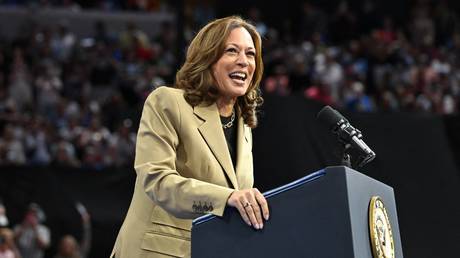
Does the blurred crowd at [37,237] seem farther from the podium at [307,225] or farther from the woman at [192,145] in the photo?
the podium at [307,225]

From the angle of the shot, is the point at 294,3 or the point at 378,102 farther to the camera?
the point at 294,3

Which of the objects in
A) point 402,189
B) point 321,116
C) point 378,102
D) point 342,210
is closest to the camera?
point 342,210

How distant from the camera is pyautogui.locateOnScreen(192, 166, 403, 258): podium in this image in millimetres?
2770

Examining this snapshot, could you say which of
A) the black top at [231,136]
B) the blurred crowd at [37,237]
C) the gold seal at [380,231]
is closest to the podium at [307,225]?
the gold seal at [380,231]

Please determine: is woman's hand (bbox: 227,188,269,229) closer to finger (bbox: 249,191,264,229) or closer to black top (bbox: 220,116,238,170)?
finger (bbox: 249,191,264,229)

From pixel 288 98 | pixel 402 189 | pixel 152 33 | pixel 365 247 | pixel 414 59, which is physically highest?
pixel 152 33

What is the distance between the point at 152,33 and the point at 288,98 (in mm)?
11813

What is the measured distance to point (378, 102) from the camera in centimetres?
1520

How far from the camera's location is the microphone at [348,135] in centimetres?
305

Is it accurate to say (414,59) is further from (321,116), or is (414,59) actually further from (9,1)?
(321,116)

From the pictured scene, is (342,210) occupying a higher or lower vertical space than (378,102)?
lower

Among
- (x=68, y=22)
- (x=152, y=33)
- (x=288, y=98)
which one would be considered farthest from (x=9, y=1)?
(x=288, y=98)

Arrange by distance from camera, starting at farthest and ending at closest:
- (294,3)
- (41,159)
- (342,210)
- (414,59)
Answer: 1. (294,3)
2. (414,59)
3. (41,159)
4. (342,210)

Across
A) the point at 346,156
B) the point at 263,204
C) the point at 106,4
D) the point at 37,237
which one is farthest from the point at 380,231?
the point at 106,4
